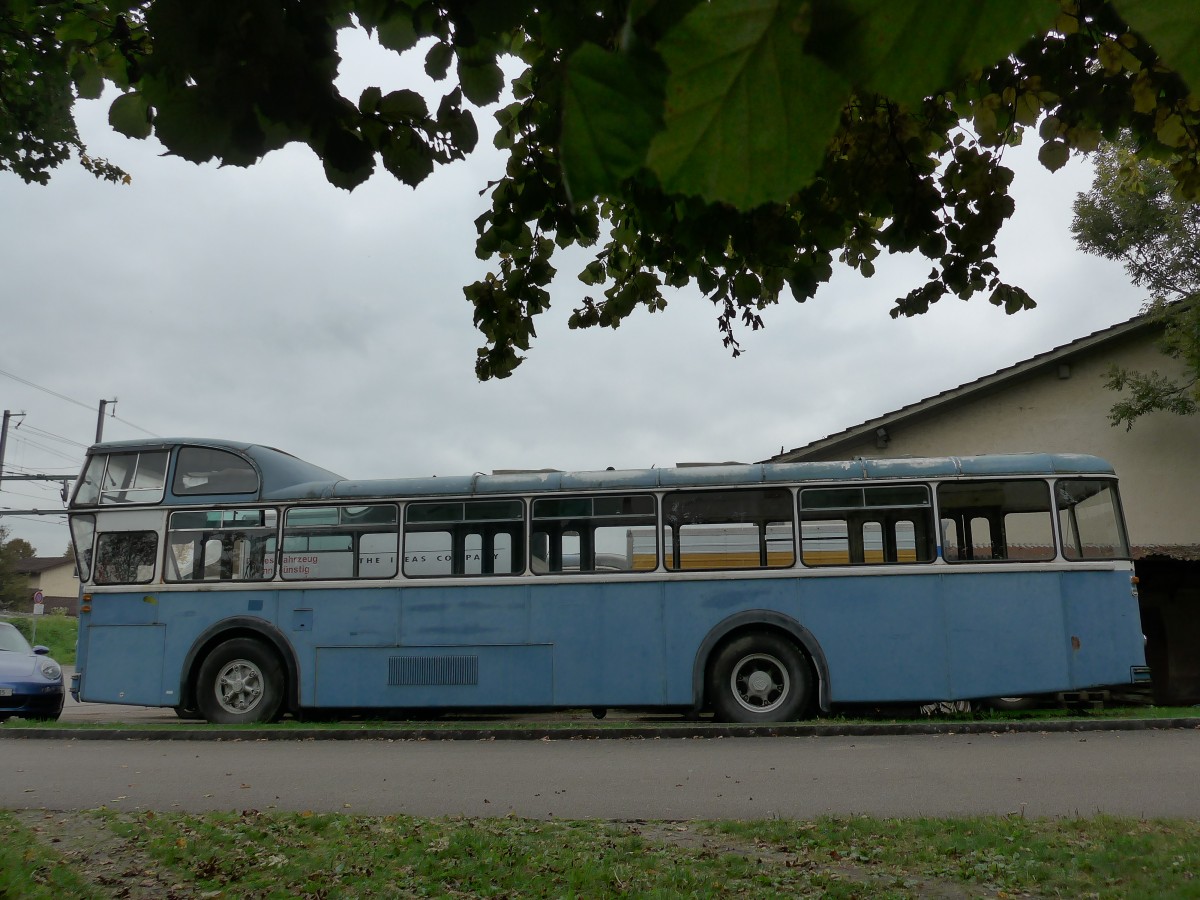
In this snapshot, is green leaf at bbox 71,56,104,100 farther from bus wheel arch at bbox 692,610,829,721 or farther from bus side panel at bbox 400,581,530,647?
bus wheel arch at bbox 692,610,829,721

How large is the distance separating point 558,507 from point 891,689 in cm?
399

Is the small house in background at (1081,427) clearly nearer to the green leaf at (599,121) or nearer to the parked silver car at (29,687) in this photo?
the parked silver car at (29,687)

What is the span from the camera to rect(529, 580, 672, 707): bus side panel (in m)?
11.0

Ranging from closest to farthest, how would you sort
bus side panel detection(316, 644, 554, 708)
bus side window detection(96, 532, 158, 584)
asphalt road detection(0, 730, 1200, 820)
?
asphalt road detection(0, 730, 1200, 820)
bus side panel detection(316, 644, 554, 708)
bus side window detection(96, 532, 158, 584)

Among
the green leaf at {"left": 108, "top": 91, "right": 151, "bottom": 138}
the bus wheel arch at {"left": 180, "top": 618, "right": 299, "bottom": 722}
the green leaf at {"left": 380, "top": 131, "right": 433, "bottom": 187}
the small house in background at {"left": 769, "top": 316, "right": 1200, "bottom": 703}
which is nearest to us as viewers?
the green leaf at {"left": 108, "top": 91, "right": 151, "bottom": 138}

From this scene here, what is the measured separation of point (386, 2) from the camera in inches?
84.5

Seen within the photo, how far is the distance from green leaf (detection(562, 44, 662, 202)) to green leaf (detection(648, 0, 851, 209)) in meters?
0.06

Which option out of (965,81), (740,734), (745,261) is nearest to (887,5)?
(965,81)

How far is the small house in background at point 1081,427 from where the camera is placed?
54.2ft

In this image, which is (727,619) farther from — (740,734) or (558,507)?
(558,507)

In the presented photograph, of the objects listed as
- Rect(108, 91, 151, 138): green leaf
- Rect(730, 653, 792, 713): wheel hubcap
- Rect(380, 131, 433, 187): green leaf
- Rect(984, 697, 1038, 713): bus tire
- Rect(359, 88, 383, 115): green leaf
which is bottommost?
Rect(984, 697, 1038, 713): bus tire

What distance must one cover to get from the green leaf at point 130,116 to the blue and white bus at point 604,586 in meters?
9.15

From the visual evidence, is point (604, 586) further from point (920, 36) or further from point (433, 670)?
point (920, 36)

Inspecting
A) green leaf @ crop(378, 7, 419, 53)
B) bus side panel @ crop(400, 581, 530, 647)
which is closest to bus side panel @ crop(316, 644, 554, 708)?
bus side panel @ crop(400, 581, 530, 647)
